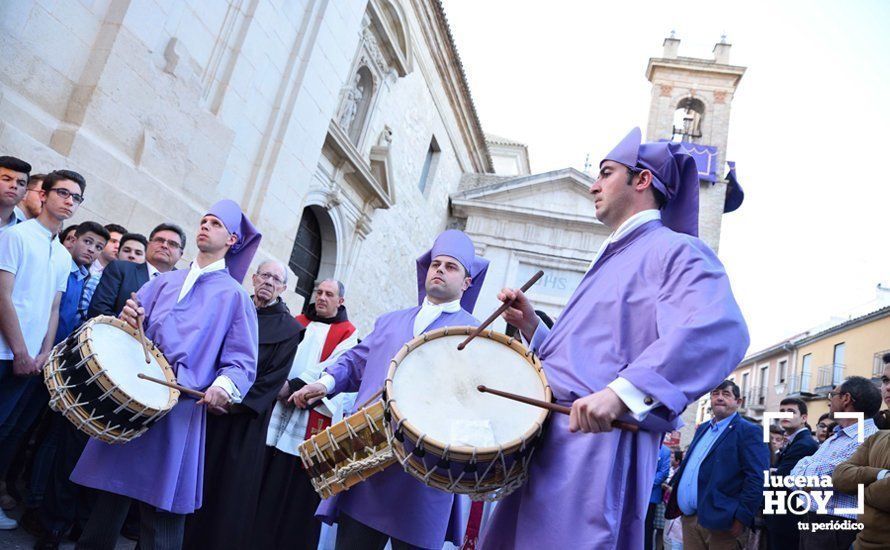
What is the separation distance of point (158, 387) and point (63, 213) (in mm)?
1730

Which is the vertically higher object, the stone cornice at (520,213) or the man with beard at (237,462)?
the stone cornice at (520,213)

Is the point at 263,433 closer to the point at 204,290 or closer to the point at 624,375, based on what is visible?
the point at 204,290

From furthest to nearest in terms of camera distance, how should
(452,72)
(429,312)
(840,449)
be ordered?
1. (452,72)
2. (840,449)
3. (429,312)

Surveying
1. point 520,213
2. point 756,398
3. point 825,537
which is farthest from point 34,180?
point 756,398

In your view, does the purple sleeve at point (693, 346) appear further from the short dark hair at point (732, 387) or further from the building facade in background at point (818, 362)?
the building facade in background at point (818, 362)

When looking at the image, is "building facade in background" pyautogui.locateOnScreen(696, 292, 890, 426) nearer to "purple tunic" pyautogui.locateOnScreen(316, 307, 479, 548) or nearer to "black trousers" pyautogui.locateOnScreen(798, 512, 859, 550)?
"black trousers" pyautogui.locateOnScreen(798, 512, 859, 550)

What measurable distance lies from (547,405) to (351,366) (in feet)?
6.37

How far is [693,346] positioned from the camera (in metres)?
1.81

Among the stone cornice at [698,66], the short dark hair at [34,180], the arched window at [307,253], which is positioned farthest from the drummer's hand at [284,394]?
the stone cornice at [698,66]

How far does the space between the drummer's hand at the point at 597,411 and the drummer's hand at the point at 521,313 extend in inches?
26.8

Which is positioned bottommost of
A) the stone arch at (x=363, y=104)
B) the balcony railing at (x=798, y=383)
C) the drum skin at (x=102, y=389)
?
the drum skin at (x=102, y=389)

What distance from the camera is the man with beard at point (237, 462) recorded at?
3.80 m

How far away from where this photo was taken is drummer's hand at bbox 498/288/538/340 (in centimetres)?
244

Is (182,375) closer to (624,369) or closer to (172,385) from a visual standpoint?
(172,385)
